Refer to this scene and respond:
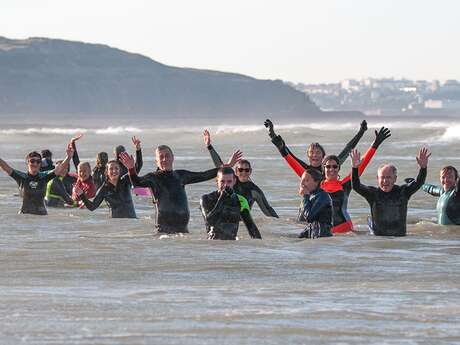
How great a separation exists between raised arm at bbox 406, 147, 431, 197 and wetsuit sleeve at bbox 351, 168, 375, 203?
0.42 meters

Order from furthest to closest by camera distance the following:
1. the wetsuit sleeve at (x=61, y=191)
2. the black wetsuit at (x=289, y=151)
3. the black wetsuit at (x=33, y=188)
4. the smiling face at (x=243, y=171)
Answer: the wetsuit sleeve at (x=61, y=191) → the black wetsuit at (x=33, y=188) → the black wetsuit at (x=289, y=151) → the smiling face at (x=243, y=171)

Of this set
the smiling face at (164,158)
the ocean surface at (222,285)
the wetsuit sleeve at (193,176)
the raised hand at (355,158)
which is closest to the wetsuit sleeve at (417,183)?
the ocean surface at (222,285)

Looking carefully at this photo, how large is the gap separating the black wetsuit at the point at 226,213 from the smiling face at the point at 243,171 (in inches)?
61.2

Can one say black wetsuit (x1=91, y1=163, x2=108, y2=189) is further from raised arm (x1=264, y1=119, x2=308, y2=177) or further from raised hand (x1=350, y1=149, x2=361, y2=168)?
raised hand (x1=350, y1=149, x2=361, y2=168)

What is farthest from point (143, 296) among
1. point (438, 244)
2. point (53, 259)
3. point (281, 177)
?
point (281, 177)

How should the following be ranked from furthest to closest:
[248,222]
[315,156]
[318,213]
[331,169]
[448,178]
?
[315,156]
[448,178]
[331,169]
[318,213]
[248,222]

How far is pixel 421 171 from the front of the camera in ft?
48.1

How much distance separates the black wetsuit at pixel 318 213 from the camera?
1371 cm

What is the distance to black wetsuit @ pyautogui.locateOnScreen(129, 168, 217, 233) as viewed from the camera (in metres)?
14.6

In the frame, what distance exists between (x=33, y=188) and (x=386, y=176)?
5.57m

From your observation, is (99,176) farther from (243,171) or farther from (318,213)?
(318,213)

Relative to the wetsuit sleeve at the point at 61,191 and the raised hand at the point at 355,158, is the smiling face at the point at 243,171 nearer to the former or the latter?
the raised hand at the point at 355,158

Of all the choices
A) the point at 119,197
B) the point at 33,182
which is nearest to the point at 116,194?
the point at 119,197

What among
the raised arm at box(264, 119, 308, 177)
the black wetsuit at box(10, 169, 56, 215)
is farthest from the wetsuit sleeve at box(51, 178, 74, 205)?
the raised arm at box(264, 119, 308, 177)
